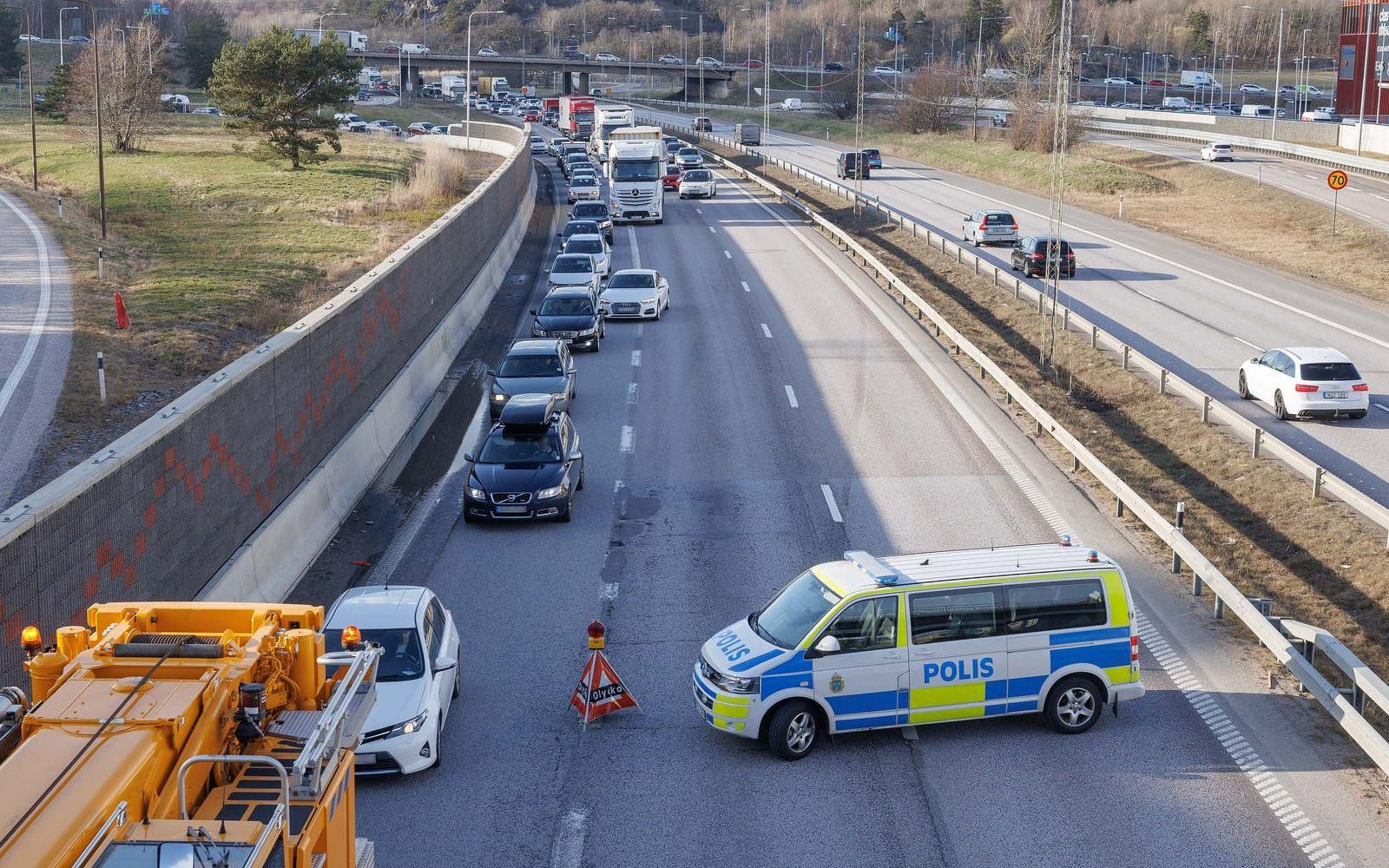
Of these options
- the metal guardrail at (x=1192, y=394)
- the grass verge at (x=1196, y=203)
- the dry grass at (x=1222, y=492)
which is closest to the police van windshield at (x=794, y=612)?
the dry grass at (x=1222, y=492)

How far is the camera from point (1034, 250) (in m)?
44.4

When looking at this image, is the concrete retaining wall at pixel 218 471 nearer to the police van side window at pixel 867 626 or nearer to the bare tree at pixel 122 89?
the police van side window at pixel 867 626

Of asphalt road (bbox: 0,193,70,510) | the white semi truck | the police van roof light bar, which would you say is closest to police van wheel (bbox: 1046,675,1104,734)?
the police van roof light bar

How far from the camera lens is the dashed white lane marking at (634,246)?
156 feet

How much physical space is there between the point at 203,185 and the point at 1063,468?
50121mm

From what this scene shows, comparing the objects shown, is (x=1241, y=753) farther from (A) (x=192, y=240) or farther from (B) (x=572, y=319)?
(A) (x=192, y=240)

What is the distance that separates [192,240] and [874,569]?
136 feet

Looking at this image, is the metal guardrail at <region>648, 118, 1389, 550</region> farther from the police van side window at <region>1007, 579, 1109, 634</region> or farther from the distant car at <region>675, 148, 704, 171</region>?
the distant car at <region>675, 148, 704, 171</region>

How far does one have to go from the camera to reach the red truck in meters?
110

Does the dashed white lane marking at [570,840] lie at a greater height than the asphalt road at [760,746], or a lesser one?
lesser

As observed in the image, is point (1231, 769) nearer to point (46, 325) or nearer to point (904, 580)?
point (904, 580)

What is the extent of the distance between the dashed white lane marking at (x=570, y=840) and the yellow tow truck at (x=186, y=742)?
266 cm

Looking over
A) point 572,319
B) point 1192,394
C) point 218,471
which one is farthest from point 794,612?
point 572,319

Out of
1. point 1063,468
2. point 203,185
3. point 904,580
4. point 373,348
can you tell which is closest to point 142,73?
point 203,185
